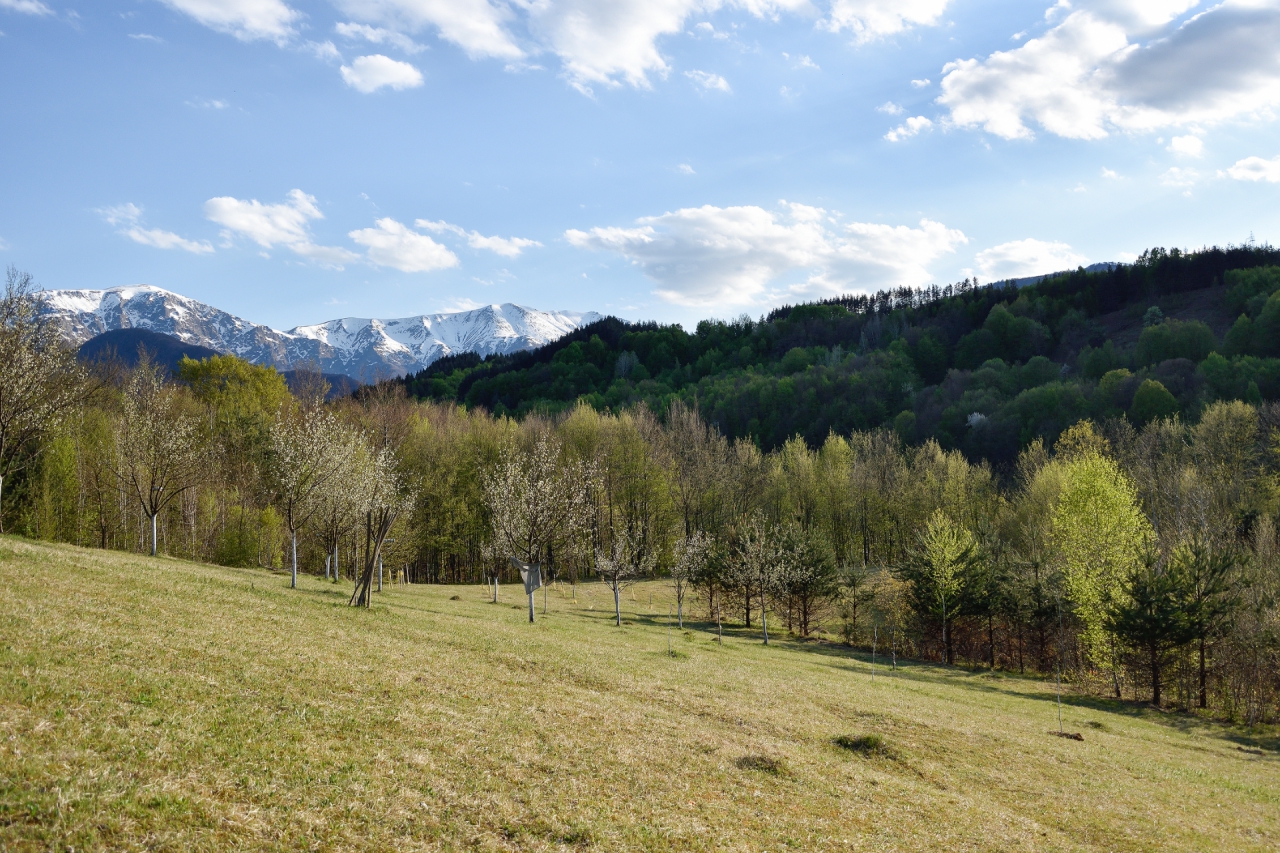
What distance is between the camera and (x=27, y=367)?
3153 centimetres

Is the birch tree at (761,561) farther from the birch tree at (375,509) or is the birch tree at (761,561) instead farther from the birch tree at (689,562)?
the birch tree at (375,509)

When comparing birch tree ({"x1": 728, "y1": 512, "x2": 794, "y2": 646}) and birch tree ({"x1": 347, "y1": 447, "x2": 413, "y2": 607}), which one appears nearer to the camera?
birch tree ({"x1": 347, "y1": 447, "x2": 413, "y2": 607})

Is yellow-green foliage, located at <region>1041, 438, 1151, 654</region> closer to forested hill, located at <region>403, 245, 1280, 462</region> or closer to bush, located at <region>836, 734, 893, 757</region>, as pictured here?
bush, located at <region>836, 734, 893, 757</region>

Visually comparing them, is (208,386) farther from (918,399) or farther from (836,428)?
(918,399)

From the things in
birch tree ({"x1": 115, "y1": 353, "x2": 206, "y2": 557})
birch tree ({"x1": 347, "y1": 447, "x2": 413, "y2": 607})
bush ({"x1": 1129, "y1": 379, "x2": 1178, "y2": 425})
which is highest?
bush ({"x1": 1129, "y1": 379, "x2": 1178, "y2": 425})

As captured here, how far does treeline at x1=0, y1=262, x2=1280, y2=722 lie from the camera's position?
132ft

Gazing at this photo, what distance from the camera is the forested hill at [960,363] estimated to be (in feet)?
335

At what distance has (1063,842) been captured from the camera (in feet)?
47.2

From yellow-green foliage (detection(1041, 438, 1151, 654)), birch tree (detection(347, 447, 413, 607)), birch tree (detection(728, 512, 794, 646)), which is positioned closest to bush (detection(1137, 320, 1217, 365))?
yellow-green foliage (detection(1041, 438, 1151, 654))

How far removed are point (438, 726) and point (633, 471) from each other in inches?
2627

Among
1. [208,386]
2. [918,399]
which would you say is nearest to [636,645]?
[208,386]

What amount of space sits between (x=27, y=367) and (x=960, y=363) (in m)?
153

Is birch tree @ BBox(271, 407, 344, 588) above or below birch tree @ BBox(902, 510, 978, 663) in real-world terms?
above

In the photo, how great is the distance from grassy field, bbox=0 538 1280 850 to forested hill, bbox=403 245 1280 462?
8778cm
